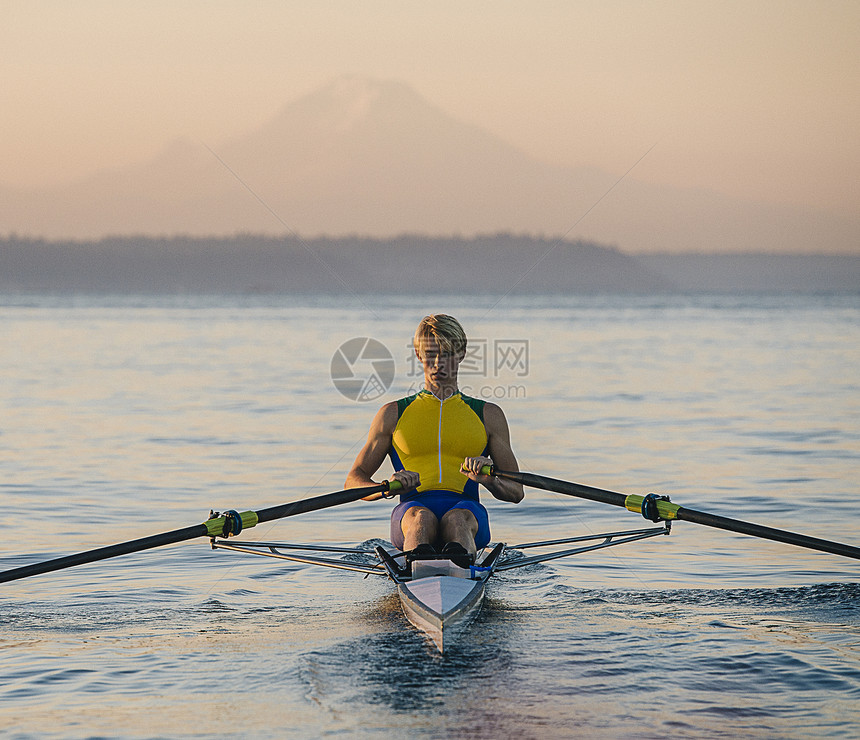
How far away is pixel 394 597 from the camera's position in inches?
305

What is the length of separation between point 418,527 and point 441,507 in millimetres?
301

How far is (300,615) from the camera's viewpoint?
24.1ft

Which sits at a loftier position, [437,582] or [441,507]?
[441,507]

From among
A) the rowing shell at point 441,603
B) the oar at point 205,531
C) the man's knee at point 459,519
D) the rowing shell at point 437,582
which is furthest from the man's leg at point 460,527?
the oar at point 205,531

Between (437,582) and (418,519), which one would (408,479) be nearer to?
(418,519)

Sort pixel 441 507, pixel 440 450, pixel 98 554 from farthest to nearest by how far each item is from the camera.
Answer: pixel 440 450 < pixel 441 507 < pixel 98 554

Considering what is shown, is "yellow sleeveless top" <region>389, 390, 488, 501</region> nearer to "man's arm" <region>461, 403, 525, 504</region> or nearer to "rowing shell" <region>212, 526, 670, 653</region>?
"man's arm" <region>461, 403, 525, 504</region>

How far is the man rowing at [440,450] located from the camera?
713cm

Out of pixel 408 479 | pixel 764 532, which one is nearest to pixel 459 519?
pixel 408 479

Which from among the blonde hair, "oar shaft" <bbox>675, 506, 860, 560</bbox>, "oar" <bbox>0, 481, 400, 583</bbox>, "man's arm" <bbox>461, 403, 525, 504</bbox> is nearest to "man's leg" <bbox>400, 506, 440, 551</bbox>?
"oar" <bbox>0, 481, 400, 583</bbox>

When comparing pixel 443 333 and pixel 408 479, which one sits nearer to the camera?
pixel 408 479

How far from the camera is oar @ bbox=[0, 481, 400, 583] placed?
271 inches

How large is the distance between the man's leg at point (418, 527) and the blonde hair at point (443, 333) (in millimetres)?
1093

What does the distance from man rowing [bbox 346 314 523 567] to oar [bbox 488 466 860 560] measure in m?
0.28
